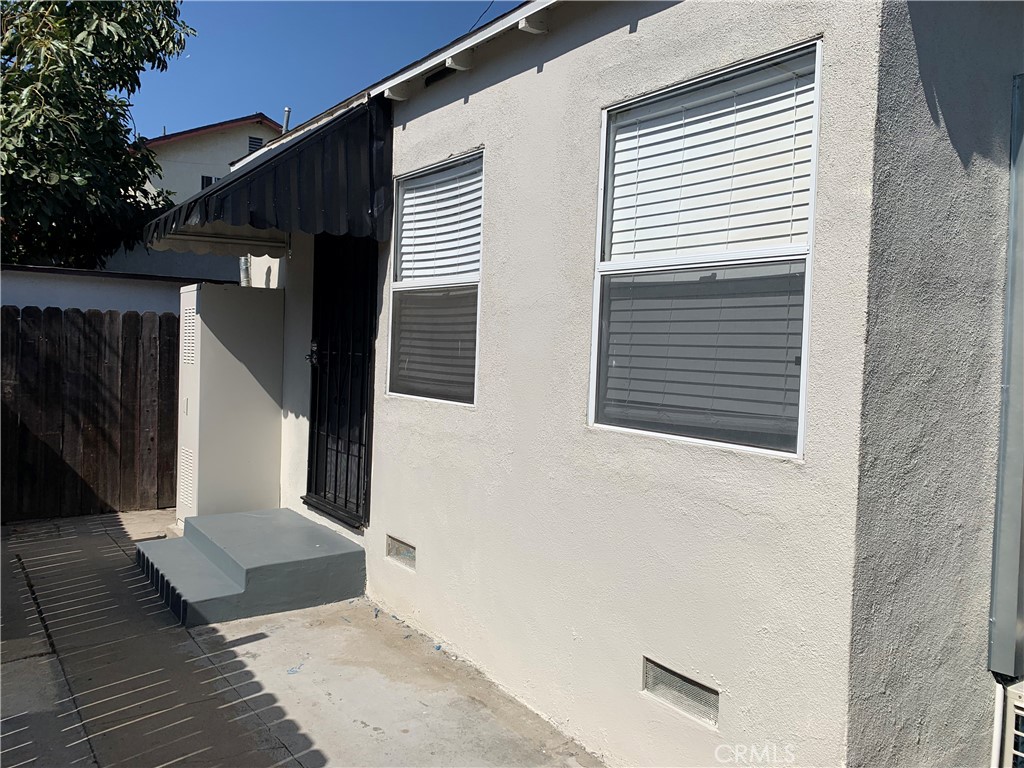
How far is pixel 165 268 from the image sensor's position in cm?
1330

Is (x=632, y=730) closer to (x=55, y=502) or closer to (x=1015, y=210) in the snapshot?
(x=1015, y=210)

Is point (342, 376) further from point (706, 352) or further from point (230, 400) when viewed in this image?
point (706, 352)

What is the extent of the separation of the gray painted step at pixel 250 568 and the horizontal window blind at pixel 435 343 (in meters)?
1.36

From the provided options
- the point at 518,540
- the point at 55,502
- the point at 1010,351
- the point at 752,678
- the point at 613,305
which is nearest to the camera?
the point at 752,678

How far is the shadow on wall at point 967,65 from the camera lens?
295 centimetres

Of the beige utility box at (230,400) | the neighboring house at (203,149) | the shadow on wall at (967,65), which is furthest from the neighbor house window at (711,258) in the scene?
the neighboring house at (203,149)

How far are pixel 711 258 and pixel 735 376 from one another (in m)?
0.50

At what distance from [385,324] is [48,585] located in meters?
3.27

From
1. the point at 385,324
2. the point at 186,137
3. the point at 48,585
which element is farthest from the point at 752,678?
the point at 186,137

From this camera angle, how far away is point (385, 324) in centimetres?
564

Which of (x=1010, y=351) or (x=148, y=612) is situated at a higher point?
(x=1010, y=351)

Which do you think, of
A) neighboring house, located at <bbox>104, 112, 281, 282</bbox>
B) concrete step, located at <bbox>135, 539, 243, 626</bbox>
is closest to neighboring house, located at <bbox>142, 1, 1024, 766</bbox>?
concrete step, located at <bbox>135, 539, 243, 626</bbox>

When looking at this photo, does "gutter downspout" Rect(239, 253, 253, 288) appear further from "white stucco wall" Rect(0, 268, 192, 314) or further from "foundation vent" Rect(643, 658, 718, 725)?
"foundation vent" Rect(643, 658, 718, 725)

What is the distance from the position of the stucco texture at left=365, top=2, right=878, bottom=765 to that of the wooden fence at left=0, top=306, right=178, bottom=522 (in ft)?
13.8
